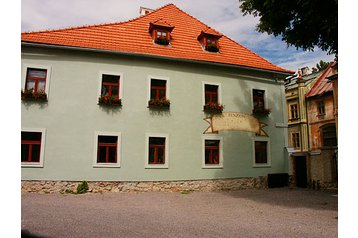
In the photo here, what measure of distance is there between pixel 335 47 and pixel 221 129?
6824 millimetres

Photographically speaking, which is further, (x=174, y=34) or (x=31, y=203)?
(x=174, y=34)

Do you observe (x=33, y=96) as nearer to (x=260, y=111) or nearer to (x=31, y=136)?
(x=31, y=136)

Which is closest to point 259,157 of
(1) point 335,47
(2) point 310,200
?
(2) point 310,200

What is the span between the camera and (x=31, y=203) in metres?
8.48

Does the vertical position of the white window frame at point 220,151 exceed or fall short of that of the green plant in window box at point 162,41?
it falls short

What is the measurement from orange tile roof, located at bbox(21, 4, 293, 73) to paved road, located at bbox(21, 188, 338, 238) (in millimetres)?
6582

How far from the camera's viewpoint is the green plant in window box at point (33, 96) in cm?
1133

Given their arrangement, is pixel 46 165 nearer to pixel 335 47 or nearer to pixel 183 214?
pixel 183 214

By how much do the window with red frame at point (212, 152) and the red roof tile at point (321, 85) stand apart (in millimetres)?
14655

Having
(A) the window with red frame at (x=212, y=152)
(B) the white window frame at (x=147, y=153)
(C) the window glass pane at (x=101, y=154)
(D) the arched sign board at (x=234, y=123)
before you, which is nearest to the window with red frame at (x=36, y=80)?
(C) the window glass pane at (x=101, y=154)

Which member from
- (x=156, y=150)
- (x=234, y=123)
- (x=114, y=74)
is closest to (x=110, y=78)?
(x=114, y=74)

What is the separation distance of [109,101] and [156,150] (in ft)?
10.1

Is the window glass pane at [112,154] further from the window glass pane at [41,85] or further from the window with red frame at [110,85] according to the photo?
the window glass pane at [41,85]

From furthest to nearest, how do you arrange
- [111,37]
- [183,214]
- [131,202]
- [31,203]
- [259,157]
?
[259,157] → [111,37] → [131,202] → [31,203] → [183,214]
